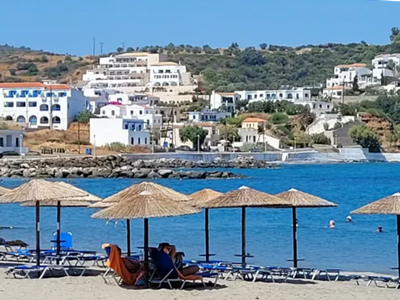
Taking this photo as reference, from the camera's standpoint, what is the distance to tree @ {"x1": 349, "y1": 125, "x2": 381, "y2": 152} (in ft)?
287

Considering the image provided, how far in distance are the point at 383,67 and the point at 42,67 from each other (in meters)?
60.0

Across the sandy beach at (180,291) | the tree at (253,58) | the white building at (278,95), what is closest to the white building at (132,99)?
the white building at (278,95)

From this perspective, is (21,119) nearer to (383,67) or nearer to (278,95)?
(278,95)

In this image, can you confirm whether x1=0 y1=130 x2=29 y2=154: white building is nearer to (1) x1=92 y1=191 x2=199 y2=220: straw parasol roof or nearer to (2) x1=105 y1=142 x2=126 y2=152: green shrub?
(2) x1=105 y1=142 x2=126 y2=152: green shrub

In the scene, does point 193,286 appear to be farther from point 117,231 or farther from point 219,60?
point 219,60

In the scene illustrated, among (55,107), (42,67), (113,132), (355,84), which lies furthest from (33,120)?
(42,67)

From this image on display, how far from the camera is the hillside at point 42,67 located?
140875mm

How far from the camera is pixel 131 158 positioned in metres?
67.4

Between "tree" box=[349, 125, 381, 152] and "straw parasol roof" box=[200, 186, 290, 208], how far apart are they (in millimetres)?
76003

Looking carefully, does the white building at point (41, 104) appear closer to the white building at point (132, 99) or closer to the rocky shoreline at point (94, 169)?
the white building at point (132, 99)

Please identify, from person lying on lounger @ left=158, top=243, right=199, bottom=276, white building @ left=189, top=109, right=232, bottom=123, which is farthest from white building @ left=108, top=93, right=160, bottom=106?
person lying on lounger @ left=158, top=243, right=199, bottom=276

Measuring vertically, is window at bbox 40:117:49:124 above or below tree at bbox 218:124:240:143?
above

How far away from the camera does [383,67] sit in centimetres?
13575

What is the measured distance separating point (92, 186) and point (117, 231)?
967 inches
